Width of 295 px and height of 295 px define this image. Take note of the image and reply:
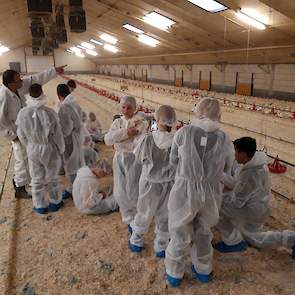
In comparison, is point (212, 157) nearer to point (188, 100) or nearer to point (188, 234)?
point (188, 234)

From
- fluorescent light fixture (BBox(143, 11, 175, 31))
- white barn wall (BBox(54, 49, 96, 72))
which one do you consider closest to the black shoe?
fluorescent light fixture (BBox(143, 11, 175, 31))

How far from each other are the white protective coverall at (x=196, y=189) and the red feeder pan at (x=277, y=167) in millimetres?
2626

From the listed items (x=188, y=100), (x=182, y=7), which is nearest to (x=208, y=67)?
(x=188, y=100)

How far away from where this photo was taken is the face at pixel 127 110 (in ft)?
10.7

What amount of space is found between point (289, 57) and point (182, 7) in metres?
3.99

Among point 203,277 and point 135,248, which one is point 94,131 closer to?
point 135,248

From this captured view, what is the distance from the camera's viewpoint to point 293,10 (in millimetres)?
5574

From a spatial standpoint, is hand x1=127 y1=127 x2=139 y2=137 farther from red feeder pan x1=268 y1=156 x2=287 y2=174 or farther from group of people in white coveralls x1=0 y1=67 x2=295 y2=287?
red feeder pan x1=268 y1=156 x2=287 y2=174

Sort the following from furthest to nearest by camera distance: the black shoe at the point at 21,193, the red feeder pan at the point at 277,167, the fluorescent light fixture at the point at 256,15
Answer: the fluorescent light fixture at the point at 256,15, the red feeder pan at the point at 277,167, the black shoe at the point at 21,193

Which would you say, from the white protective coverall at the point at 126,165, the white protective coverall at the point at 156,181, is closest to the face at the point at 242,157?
the white protective coverall at the point at 156,181

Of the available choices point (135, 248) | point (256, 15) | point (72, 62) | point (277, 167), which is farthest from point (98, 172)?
point (72, 62)

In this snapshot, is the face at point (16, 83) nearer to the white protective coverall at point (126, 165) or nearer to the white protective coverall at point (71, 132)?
the white protective coverall at point (71, 132)

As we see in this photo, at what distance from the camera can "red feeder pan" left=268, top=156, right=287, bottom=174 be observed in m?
4.74

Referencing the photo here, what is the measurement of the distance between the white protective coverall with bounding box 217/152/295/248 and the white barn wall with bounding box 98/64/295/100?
29.9ft
